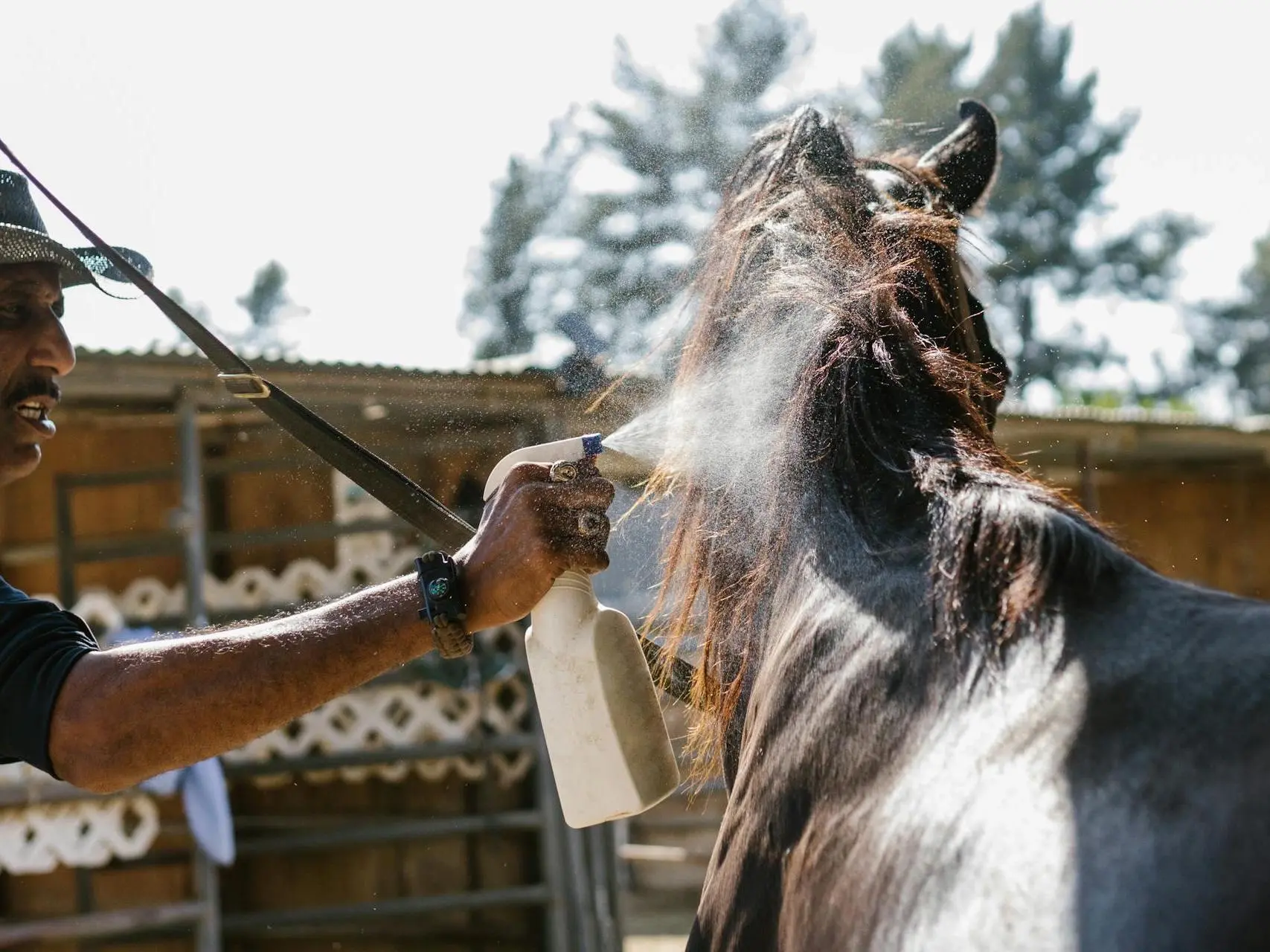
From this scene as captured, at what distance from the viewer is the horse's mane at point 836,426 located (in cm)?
112

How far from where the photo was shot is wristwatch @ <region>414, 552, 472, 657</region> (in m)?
1.50

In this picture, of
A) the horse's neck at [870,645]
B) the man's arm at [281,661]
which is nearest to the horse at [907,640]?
the horse's neck at [870,645]

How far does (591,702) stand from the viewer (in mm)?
1507

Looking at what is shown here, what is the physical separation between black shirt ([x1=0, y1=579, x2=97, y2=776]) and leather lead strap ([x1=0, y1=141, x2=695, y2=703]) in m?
0.41

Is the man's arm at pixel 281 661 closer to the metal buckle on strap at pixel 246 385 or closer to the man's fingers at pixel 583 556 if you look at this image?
the man's fingers at pixel 583 556

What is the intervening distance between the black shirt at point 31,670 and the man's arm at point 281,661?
18 mm

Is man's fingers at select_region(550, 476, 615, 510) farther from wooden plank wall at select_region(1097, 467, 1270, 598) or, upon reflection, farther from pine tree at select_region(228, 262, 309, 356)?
pine tree at select_region(228, 262, 309, 356)

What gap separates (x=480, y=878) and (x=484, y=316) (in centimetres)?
1466

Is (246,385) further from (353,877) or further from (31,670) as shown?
(353,877)

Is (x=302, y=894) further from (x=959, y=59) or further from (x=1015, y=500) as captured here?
(x=959, y=59)

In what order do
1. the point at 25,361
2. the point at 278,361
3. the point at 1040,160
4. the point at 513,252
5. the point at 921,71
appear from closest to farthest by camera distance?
the point at 25,361 → the point at 278,361 → the point at 513,252 → the point at 921,71 → the point at 1040,160

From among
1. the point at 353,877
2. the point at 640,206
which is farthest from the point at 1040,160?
the point at 353,877

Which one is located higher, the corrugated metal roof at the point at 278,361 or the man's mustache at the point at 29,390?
the corrugated metal roof at the point at 278,361

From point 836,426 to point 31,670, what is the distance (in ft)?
3.27
